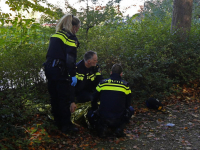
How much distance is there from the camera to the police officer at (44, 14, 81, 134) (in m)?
3.88

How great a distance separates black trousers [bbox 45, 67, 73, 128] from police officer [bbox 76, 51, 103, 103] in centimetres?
89

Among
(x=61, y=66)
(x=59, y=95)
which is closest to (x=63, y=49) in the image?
(x=61, y=66)

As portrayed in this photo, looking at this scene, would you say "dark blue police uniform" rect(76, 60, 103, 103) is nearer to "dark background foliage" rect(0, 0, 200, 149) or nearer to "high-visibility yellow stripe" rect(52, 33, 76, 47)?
"dark background foliage" rect(0, 0, 200, 149)

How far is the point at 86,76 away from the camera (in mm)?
5059

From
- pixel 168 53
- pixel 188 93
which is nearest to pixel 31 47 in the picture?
→ pixel 168 53

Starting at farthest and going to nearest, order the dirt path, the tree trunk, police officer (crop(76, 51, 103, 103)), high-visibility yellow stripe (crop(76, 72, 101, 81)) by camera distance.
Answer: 1. the tree trunk
2. high-visibility yellow stripe (crop(76, 72, 101, 81))
3. police officer (crop(76, 51, 103, 103))
4. the dirt path

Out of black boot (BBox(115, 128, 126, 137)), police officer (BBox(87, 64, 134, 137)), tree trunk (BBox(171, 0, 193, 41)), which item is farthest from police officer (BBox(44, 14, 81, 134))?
tree trunk (BBox(171, 0, 193, 41))

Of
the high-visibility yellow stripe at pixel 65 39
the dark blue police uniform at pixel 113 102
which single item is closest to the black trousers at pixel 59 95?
the high-visibility yellow stripe at pixel 65 39

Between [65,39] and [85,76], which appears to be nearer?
[65,39]

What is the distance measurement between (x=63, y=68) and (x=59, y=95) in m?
0.51

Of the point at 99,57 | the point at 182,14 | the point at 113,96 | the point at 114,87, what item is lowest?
the point at 113,96

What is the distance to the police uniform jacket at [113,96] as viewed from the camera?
165 inches

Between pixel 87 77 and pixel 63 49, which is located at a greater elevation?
pixel 63 49

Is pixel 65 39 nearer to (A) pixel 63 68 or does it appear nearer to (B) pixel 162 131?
(A) pixel 63 68
